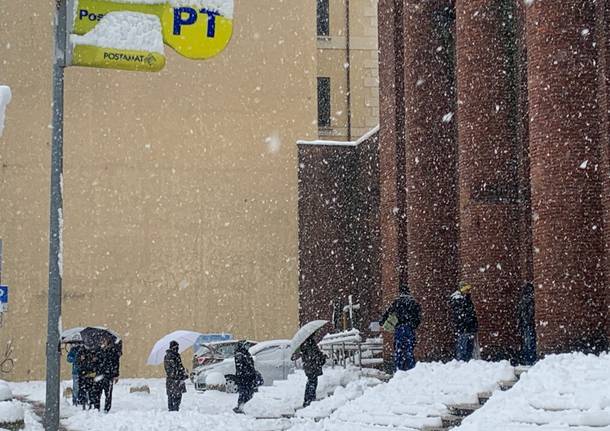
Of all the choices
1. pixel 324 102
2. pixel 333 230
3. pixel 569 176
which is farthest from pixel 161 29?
pixel 324 102

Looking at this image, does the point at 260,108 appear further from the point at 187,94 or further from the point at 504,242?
the point at 504,242

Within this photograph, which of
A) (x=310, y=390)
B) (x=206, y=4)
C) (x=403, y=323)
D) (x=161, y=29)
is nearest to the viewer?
(x=161, y=29)

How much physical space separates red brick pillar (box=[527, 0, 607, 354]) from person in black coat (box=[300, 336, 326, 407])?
5.42 m

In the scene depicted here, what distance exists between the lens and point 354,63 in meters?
43.9

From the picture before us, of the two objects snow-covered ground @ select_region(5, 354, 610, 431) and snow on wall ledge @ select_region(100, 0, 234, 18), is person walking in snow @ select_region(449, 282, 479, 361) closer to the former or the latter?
snow-covered ground @ select_region(5, 354, 610, 431)

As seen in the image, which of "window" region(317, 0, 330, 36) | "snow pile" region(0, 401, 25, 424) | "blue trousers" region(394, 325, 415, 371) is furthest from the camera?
"window" region(317, 0, 330, 36)

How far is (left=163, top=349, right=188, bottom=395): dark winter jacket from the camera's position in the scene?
22.7 m

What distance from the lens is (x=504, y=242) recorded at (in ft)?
70.1

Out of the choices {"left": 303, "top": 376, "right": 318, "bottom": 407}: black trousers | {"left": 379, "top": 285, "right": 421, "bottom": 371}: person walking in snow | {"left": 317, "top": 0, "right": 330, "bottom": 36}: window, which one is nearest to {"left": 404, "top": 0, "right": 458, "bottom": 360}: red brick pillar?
{"left": 379, "top": 285, "right": 421, "bottom": 371}: person walking in snow

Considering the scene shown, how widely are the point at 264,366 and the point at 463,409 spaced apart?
1245 cm

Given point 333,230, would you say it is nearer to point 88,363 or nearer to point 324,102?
point 324,102

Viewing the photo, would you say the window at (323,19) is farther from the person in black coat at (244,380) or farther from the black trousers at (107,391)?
the black trousers at (107,391)

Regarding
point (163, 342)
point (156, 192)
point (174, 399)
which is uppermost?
point (156, 192)

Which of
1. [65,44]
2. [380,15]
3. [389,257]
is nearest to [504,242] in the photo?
[389,257]
